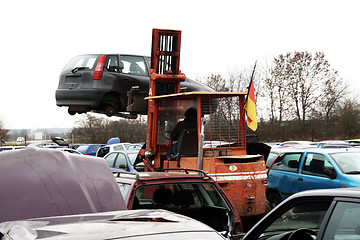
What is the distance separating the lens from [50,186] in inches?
134

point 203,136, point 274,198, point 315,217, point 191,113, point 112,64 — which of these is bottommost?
point 274,198

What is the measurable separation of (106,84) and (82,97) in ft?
2.30

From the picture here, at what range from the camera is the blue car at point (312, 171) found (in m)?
9.31

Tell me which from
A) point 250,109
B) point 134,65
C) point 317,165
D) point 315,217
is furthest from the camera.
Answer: point 134,65

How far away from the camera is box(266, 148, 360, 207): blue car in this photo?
9312mm

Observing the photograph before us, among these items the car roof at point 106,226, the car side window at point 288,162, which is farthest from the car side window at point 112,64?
the car roof at point 106,226

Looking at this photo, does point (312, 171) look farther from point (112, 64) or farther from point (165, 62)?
point (112, 64)

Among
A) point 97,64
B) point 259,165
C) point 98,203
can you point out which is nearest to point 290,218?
point 98,203

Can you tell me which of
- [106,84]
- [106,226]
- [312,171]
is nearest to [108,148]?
[106,84]

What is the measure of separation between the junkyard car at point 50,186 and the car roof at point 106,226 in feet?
1.20

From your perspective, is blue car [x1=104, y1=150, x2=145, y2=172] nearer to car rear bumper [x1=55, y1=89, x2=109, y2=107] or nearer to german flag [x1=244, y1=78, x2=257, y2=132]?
car rear bumper [x1=55, y1=89, x2=109, y2=107]

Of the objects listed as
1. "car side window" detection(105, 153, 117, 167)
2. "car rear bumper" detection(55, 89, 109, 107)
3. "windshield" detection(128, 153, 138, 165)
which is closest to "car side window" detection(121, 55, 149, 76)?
"car rear bumper" detection(55, 89, 109, 107)

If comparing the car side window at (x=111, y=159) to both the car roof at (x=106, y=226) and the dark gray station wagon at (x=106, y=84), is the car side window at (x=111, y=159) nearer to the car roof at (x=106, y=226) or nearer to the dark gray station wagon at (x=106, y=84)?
the dark gray station wagon at (x=106, y=84)

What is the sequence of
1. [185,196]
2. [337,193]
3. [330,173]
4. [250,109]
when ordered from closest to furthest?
[337,193] → [185,196] → [250,109] → [330,173]
